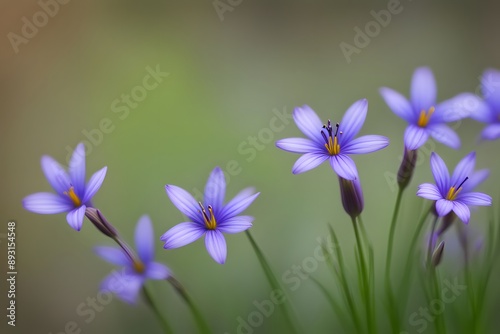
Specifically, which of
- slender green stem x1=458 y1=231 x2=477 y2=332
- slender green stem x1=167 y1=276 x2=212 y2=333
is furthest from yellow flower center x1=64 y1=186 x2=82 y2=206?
slender green stem x1=458 y1=231 x2=477 y2=332

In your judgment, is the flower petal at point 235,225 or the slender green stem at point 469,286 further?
the slender green stem at point 469,286

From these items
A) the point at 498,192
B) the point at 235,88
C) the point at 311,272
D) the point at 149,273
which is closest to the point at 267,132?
the point at 235,88

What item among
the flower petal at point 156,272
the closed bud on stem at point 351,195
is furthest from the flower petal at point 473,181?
the flower petal at point 156,272

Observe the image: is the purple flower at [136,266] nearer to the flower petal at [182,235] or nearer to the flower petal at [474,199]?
the flower petal at [182,235]

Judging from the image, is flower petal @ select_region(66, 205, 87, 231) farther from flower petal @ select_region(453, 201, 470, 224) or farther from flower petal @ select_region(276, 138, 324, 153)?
flower petal @ select_region(453, 201, 470, 224)

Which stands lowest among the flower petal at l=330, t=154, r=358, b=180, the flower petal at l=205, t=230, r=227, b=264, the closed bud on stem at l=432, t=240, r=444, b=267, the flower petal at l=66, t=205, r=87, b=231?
the closed bud on stem at l=432, t=240, r=444, b=267
